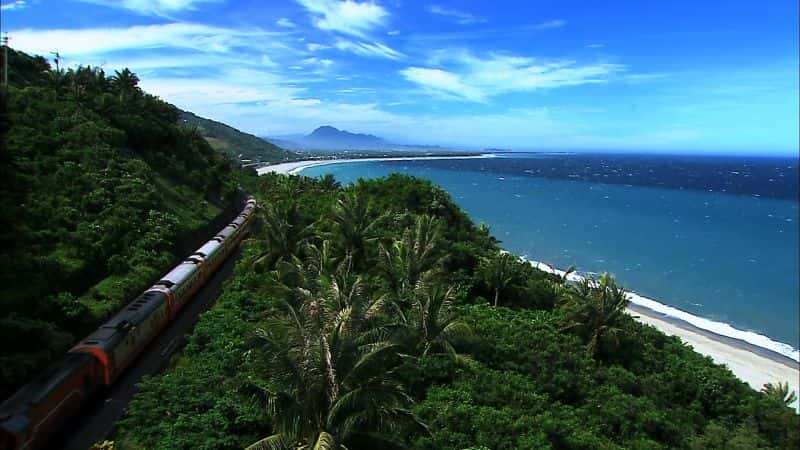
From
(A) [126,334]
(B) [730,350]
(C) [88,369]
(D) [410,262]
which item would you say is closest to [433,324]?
(D) [410,262]

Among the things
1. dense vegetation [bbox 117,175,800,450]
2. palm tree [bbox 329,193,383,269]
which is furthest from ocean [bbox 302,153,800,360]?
palm tree [bbox 329,193,383,269]

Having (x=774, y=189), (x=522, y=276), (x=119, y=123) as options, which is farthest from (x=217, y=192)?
(x=774, y=189)

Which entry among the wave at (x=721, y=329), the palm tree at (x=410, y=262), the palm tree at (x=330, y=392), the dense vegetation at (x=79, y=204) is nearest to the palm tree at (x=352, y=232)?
the palm tree at (x=410, y=262)

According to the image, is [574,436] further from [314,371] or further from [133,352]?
[133,352]

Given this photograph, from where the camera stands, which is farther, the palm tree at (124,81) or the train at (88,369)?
the palm tree at (124,81)

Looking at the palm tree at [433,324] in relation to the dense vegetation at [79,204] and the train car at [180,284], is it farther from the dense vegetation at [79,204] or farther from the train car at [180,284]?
the dense vegetation at [79,204]

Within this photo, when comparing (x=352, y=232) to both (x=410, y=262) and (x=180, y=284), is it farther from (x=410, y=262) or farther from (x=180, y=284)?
(x=180, y=284)
